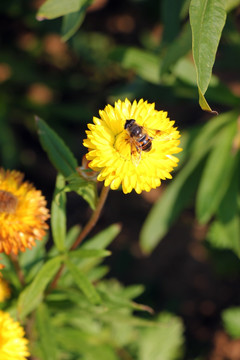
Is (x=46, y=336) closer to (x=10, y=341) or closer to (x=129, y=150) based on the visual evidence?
(x=10, y=341)

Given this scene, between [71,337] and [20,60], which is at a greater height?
[20,60]

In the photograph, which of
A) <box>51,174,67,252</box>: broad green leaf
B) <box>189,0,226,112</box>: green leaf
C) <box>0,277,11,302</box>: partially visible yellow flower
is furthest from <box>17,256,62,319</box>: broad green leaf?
<box>189,0,226,112</box>: green leaf

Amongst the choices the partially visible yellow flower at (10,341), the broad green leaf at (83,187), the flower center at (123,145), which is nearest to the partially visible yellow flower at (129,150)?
the flower center at (123,145)

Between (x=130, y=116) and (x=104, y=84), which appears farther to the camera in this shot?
(x=104, y=84)

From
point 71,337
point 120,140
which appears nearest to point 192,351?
point 71,337

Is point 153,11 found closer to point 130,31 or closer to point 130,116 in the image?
point 130,31

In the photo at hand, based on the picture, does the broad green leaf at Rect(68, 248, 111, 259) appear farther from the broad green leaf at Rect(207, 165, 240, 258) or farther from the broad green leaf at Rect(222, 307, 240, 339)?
the broad green leaf at Rect(222, 307, 240, 339)
